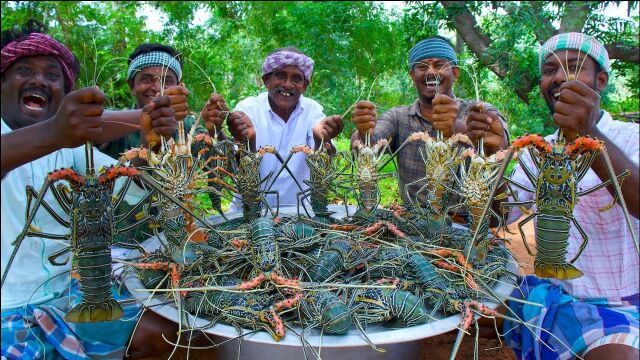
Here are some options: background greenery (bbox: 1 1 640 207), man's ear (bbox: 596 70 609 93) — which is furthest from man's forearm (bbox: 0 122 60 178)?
background greenery (bbox: 1 1 640 207)

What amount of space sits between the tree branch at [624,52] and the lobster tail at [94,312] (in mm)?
9345

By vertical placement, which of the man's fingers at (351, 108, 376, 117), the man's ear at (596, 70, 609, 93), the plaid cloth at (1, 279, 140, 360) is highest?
the man's ear at (596, 70, 609, 93)

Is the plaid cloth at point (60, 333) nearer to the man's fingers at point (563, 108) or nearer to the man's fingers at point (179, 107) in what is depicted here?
the man's fingers at point (179, 107)

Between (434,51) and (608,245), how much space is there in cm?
237

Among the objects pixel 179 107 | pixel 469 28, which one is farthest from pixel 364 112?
pixel 469 28

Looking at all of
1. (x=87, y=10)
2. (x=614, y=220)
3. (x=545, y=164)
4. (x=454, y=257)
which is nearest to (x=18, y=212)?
(x=454, y=257)

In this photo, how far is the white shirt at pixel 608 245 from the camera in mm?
2865

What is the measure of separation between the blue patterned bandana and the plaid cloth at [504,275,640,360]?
2.31 meters

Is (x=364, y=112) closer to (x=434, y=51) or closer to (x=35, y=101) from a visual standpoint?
(x=434, y=51)

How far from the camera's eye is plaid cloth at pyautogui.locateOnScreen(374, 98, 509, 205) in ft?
14.9

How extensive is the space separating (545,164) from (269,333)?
5.71 feet

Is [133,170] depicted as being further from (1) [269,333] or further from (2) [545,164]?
(2) [545,164]

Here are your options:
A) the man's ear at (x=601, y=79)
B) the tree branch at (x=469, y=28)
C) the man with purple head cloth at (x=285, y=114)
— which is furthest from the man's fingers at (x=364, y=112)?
the tree branch at (x=469, y=28)

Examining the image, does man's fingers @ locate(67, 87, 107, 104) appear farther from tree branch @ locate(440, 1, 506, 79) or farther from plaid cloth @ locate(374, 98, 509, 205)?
tree branch @ locate(440, 1, 506, 79)
